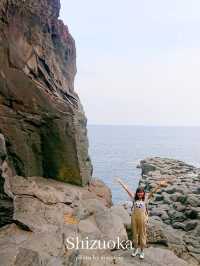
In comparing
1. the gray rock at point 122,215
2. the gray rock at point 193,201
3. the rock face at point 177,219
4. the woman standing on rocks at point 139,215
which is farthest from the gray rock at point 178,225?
the woman standing on rocks at point 139,215

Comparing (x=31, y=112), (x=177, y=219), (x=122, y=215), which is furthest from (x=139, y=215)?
(x=177, y=219)

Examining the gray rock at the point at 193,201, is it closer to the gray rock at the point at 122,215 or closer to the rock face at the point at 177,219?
the rock face at the point at 177,219

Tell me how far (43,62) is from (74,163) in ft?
18.8

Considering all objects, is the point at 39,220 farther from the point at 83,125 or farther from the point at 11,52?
the point at 83,125

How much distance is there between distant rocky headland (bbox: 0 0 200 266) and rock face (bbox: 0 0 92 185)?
4 centimetres

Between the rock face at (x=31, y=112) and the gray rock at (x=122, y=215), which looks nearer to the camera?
the gray rock at (x=122, y=215)

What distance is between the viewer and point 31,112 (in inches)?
643

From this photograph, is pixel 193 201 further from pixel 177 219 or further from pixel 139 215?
pixel 139 215

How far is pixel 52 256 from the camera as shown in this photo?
33.0ft

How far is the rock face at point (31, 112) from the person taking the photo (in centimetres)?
1568

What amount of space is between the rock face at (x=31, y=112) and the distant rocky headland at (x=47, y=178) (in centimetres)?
4

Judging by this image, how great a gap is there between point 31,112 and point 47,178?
2.98 meters

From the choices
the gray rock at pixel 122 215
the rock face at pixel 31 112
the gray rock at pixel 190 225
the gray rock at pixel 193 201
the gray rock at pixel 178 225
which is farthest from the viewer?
the gray rock at pixel 193 201

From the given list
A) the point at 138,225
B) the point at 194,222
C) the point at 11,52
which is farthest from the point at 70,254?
the point at 194,222
